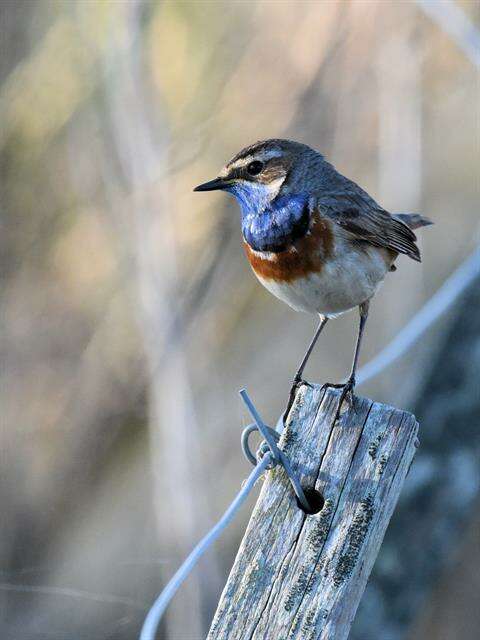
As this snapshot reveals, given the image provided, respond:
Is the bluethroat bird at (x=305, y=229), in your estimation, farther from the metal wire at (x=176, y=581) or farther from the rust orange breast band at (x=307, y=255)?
the metal wire at (x=176, y=581)

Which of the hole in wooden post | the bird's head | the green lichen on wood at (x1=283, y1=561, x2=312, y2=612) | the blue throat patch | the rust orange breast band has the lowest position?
the green lichen on wood at (x1=283, y1=561, x2=312, y2=612)

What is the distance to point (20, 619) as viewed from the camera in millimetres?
4484

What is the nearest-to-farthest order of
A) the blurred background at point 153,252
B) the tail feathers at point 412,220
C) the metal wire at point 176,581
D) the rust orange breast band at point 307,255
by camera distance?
the metal wire at point 176,581, the rust orange breast band at point 307,255, the tail feathers at point 412,220, the blurred background at point 153,252

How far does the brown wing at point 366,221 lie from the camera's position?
8.89 feet

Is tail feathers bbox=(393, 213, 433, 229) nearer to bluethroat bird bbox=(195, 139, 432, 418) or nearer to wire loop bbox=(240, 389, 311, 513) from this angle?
bluethroat bird bbox=(195, 139, 432, 418)

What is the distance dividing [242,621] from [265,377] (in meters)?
3.38

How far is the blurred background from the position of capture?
13.6 ft

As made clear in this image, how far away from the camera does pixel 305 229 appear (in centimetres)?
266

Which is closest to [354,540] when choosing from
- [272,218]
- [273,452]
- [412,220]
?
[273,452]

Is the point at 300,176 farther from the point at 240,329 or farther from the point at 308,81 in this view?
the point at 240,329

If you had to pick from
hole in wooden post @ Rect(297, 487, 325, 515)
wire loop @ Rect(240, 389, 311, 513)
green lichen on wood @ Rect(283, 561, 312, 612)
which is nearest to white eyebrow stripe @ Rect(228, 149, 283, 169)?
wire loop @ Rect(240, 389, 311, 513)

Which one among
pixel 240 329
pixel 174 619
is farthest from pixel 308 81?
pixel 174 619

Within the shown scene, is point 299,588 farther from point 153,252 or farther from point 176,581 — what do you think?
point 153,252

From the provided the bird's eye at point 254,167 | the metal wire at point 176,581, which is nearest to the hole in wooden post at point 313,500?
the metal wire at point 176,581
